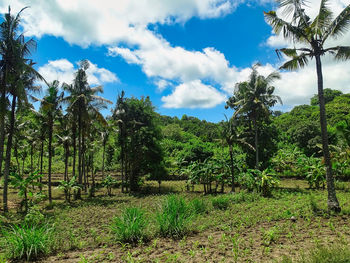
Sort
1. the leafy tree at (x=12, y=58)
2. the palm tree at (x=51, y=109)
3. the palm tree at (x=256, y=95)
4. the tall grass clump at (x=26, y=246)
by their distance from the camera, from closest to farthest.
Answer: the tall grass clump at (x=26, y=246) < the leafy tree at (x=12, y=58) < the palm tree at (x=51, y=109) < the palm tree at (x=256, y=95)

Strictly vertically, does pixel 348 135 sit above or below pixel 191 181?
above

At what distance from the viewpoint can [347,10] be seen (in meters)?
9.25

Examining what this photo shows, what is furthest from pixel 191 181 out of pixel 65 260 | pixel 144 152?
pixel 65 260

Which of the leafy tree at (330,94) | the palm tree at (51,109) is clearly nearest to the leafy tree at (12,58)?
the palm tree at (51,109)

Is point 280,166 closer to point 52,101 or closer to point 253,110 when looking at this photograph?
point 253,110

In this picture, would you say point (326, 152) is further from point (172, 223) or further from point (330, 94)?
point (330, 94)

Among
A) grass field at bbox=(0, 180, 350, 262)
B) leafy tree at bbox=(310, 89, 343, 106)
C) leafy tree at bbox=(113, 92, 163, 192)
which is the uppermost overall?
leafy tree at bbox=(310, 89, 343, 106)

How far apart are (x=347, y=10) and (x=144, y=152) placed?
18.8 metres

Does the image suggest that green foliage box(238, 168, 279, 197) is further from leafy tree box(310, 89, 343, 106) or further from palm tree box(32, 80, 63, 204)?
leafy tree box(310, 89, 343, 106)

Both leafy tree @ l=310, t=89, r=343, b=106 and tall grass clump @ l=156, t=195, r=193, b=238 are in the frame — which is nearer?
tall grass clump @ l=156, t=195, r=193, b=238

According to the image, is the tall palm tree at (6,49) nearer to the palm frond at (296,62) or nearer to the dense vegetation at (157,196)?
the dense vegetation at (157,196)

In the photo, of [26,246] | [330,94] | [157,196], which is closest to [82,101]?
[157,196]

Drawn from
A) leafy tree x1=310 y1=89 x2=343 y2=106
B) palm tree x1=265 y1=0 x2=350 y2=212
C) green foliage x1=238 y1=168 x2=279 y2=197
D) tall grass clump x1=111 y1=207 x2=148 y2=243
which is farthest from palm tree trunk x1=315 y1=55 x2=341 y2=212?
leafy tree x1=310 y1=89 x2=343 y2=106

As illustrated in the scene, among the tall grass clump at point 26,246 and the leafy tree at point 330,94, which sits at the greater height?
the leafy tree at point 330,94
